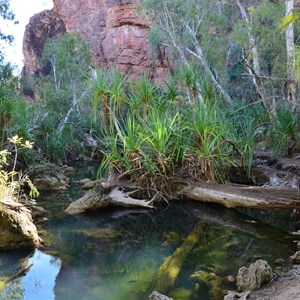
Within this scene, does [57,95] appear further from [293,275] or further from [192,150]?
[293,275]

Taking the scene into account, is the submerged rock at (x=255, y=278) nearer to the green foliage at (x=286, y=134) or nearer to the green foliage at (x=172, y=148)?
the green foliage at (x=172, y=148)

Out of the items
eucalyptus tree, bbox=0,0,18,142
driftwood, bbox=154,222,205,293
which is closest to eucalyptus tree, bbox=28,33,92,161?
eucalyptus tree, bbox=0,0,18,142

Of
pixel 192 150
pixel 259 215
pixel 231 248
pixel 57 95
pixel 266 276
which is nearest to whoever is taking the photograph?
pixel 266 276

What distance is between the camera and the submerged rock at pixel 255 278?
3773 millimetres

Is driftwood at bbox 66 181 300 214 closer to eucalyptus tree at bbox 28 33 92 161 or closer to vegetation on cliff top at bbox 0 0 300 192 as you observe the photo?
vegetation on cliff top at bbox 0 0 300 192

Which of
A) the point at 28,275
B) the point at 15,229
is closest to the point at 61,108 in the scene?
the point at 15,229

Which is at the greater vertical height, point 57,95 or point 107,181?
point 57,95

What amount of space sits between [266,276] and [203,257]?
1.35 meters

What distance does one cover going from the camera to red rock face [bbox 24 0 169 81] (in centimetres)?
2845

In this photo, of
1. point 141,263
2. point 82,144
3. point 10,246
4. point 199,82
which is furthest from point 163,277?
point 82,144

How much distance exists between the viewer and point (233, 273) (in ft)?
14.5

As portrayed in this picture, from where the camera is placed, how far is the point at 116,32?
1142 inches

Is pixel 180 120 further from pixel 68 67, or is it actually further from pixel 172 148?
pixel 68 67

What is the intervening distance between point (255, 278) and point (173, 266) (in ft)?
4.20
